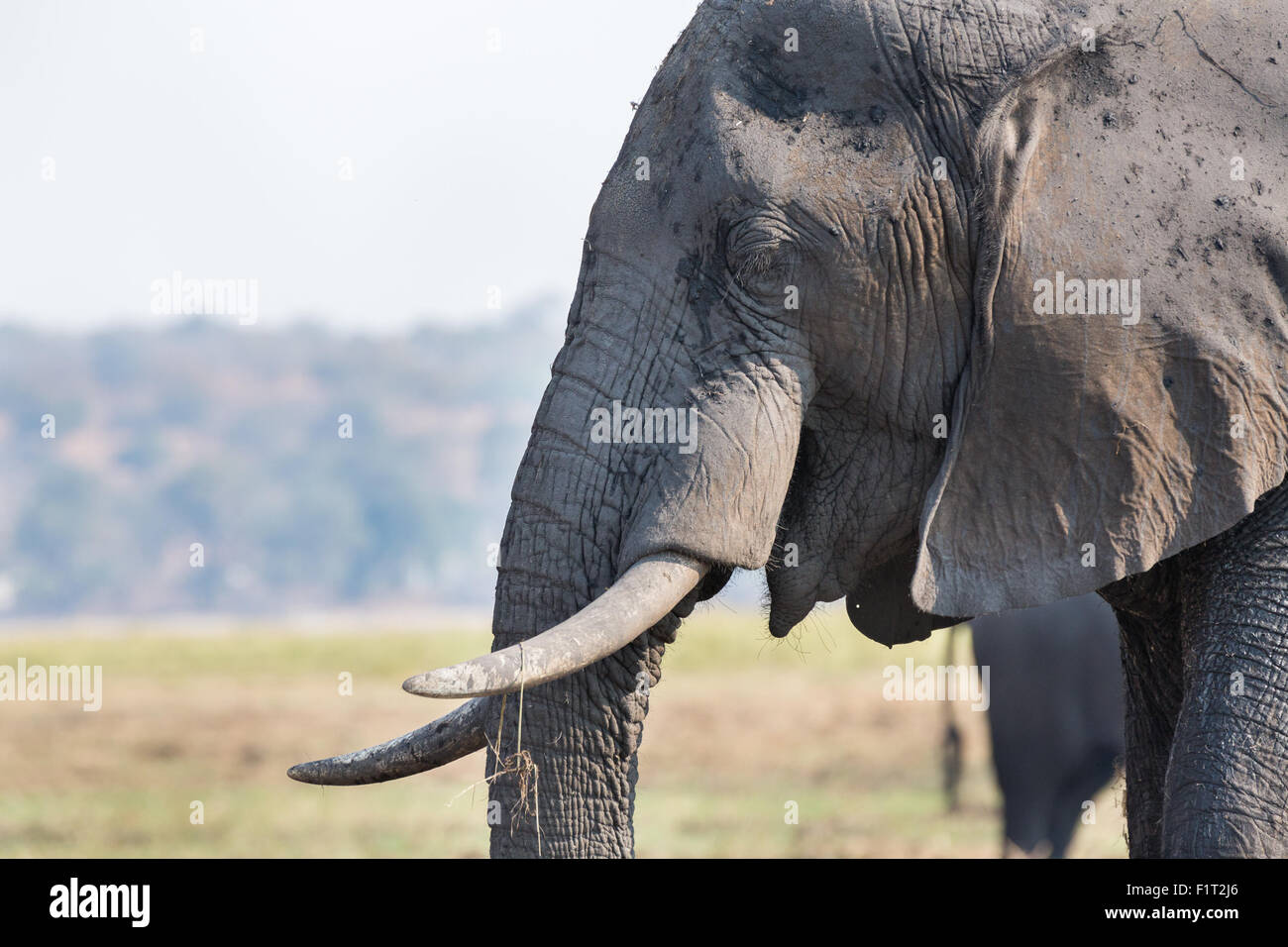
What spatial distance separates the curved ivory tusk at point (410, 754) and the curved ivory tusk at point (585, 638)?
2.18 ft

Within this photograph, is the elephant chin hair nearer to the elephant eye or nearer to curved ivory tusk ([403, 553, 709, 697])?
curved ivory tusk ([403, 553, 709, 697])

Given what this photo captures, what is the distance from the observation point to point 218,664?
105 ft

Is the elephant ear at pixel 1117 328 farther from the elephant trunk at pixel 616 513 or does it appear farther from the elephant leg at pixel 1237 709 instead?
the elephant trunk at pixel 616 513

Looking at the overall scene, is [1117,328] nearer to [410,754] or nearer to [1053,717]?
[410,754]

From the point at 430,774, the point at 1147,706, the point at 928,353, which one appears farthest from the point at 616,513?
the point at 430,774

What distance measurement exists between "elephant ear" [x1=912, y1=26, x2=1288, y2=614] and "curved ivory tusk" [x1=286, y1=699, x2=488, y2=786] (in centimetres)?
112

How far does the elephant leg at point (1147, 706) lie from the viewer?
444 centimetres

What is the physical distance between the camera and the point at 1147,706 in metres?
4.77

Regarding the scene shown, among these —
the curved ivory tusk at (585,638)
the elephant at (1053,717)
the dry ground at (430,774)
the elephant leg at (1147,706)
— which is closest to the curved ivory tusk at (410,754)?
the curved ivory tusk at (585,638)

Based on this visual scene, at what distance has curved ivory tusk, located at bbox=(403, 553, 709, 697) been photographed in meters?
3.22

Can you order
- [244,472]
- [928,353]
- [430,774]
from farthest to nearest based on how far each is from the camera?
[244,472], [430,774], [928,353]

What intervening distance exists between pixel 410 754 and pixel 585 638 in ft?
3.17
